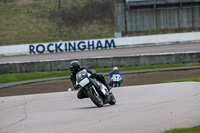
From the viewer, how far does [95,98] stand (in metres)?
10.1

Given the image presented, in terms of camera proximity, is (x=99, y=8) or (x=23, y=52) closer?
(x=23, y=52)

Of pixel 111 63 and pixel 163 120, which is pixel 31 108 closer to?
pixel 163 120

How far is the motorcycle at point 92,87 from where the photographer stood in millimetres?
9969

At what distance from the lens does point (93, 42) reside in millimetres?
42031

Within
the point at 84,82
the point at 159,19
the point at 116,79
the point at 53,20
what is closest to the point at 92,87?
the point at 84,82

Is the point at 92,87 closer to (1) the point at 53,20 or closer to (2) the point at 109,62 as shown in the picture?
(2) the point at 109,62

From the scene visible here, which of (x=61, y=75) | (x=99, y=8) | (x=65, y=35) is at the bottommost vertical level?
(x=61, y=75)

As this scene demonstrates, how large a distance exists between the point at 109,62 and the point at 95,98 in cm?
2021

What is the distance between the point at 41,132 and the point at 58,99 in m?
6.46

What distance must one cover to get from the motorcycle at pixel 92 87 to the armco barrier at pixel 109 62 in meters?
19.5

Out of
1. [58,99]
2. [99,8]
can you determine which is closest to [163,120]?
[58,99]

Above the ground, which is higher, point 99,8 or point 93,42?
point 99,8

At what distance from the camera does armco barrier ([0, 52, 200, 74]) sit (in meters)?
29.5

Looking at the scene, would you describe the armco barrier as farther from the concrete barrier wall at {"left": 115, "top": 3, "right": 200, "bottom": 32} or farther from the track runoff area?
the concrete barrier wall at {"left": 115, "top": 3, "right": 200, "bottom": 32}
